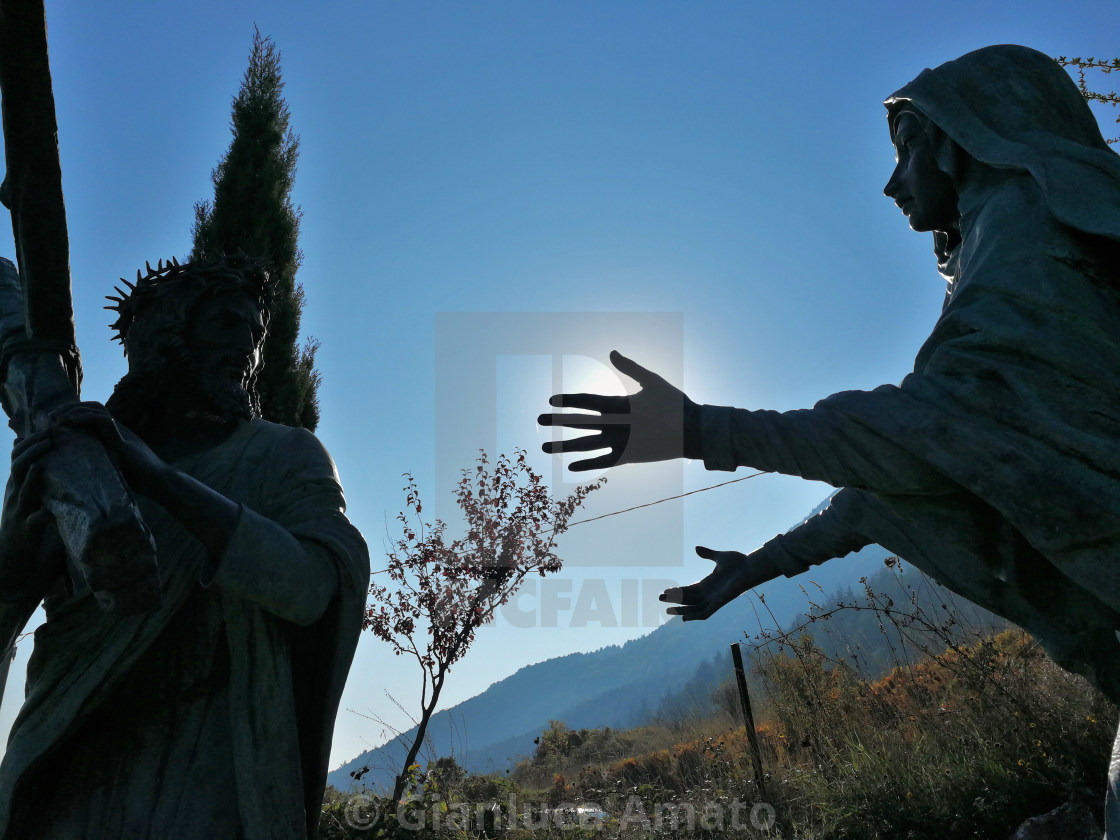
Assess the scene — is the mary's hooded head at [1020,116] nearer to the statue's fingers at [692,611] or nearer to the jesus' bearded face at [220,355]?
the statue's fingers at [692,611]

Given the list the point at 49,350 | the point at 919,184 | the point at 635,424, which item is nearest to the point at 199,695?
the point at 49,350

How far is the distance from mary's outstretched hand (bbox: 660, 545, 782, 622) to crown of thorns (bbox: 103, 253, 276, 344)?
4.81 feet

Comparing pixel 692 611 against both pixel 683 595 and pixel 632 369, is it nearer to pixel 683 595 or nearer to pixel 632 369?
pixel 683 595

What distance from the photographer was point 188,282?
7.35 ft

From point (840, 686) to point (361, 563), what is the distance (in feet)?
24.1

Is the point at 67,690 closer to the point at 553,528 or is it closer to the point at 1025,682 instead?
the point at 1025,682

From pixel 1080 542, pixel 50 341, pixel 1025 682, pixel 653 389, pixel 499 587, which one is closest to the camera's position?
pixel 1080 542

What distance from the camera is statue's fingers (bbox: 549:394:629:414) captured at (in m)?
1.65

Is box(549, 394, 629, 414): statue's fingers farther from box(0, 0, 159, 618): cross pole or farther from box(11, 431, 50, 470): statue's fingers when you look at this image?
box(11, 431, 50, 470): statue's fingers

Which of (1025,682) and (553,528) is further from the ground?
(553,528)

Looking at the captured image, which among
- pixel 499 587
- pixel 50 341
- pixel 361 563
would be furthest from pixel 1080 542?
pixel 499 587

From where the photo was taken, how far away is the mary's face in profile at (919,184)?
2076mm

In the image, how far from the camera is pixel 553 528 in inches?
402

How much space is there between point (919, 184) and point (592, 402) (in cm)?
113
